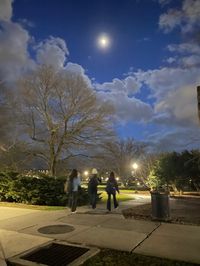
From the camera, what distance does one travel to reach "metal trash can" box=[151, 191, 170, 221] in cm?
950

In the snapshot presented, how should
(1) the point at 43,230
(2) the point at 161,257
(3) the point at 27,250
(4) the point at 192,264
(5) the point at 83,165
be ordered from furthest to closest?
(5) the point at 83,165
(1) the point at 43,230
(3) the point at 27,250
(2) the point at 161,257
(4) the point at 192,264

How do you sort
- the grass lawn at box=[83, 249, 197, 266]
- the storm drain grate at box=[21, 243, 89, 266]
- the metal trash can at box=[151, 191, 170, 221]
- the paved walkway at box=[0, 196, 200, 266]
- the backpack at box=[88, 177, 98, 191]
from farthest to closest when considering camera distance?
the backpack at box=[88, 177, 98, 191] → the metal trash can at box=[151, 191, 170, 221] → the paved walkway at box=[0, 196, 200, 266] → the storm drain grate at box=[21, 243, 89, 266] → the grass lawn at box=[83, 249, 197, 266]

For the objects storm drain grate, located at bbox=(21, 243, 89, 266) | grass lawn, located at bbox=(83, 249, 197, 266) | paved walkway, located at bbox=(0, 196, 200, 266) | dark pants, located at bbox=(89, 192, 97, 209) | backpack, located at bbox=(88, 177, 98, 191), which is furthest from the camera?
backpack, located at bbox=(88, 177, 98, 191)

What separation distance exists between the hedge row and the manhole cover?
5279 millimetres

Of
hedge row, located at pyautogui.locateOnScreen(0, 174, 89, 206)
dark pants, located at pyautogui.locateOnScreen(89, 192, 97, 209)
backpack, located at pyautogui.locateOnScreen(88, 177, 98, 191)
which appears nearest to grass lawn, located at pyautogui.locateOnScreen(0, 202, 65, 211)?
hedge row, located at pyautogui.locateOnScreen(0, 174, 89, 206)

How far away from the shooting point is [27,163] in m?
22.2

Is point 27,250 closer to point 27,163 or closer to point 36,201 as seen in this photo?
point 36,201

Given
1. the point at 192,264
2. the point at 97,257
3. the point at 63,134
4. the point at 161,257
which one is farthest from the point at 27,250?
the point at 63,134

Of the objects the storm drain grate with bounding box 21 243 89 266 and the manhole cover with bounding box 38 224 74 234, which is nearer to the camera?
the storm drain grate with bounding box 21 243 89 266

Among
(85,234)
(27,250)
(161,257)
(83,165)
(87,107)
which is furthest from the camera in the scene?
(83,165)

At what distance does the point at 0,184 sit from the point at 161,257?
12128mm

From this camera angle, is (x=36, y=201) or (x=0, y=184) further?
(x=0, y=184)

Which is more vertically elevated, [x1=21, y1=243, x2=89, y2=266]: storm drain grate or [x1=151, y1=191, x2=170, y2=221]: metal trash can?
[x1=151, y1=191, x2=170, y2=221]: metal trash can

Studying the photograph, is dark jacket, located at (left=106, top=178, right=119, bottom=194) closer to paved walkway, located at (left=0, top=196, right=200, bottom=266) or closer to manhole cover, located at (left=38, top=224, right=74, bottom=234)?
paved walkway, located at (left=0, top=196, right=200, bottom=266)
